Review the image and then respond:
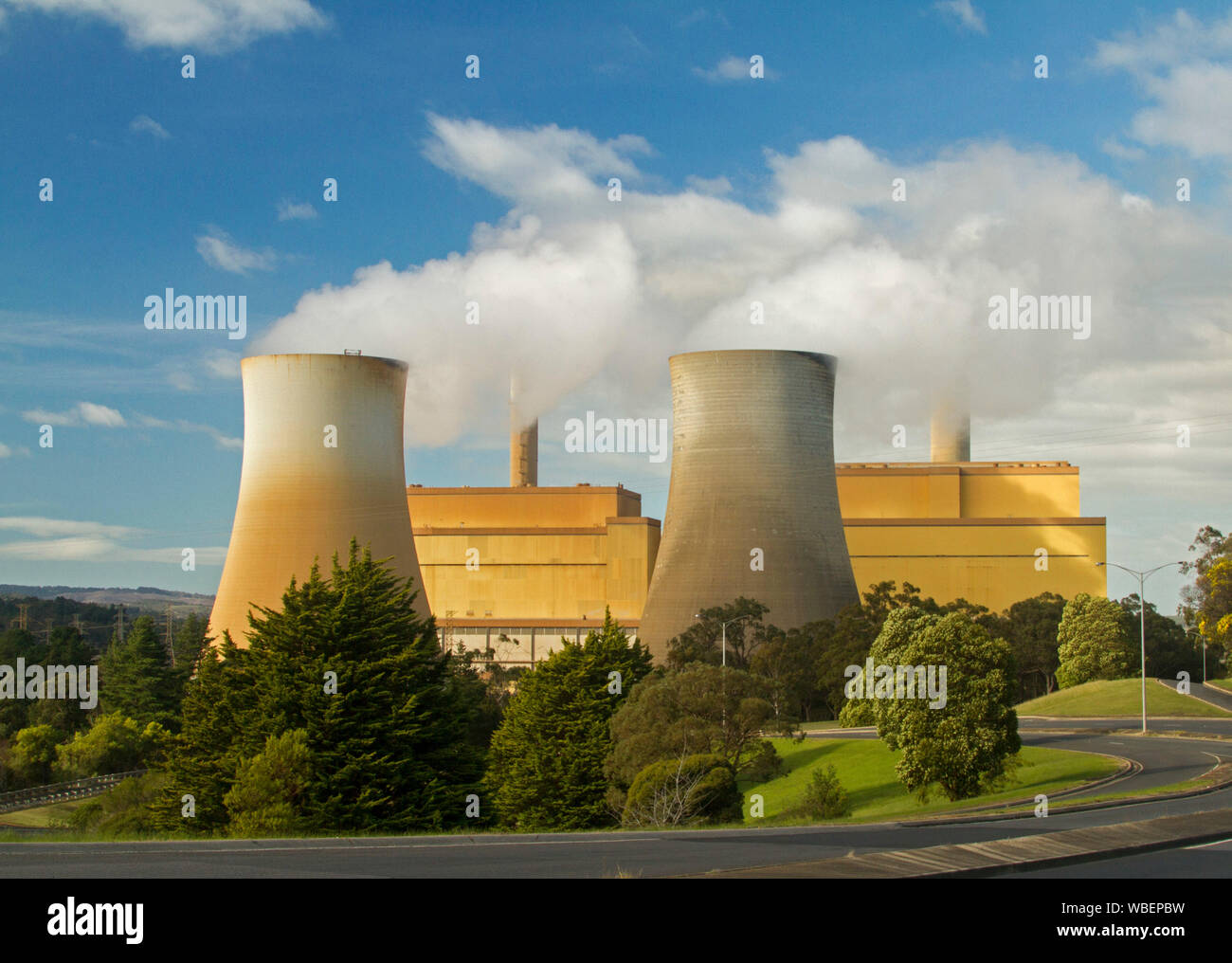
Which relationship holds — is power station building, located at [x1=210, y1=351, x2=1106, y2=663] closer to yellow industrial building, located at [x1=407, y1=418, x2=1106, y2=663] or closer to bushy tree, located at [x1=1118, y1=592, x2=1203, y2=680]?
yellow industrial building, located at [x1=407, y1=418, x2=1106, y2=663]

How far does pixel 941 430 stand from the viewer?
82.1 meters

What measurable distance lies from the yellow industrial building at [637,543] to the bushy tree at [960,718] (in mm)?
46602

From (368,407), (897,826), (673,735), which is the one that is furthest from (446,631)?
(897,826)

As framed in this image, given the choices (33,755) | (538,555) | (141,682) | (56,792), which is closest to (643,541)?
(538,555)

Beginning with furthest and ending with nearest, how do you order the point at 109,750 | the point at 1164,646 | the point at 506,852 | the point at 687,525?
1. the point at 1164,646
2. the point at 687,525
3. the point at 109,750
4. the point at 506,852

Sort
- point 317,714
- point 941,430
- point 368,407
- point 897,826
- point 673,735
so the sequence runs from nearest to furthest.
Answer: point 897,826 < point 317,714 < point 673,735 < point 368,407 < point 941,430

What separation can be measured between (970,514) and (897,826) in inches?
2691

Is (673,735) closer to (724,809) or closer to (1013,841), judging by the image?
(724,809)

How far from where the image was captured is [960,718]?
24906 mm

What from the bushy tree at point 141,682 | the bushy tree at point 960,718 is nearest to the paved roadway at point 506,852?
the bushy tree at point 960,718

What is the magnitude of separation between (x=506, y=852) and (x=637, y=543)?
64.8 metres

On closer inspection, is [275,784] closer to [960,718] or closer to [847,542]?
[960,718]

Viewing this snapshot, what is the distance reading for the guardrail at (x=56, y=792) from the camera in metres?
41.4

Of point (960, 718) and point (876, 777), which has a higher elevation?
point (960, 718)
